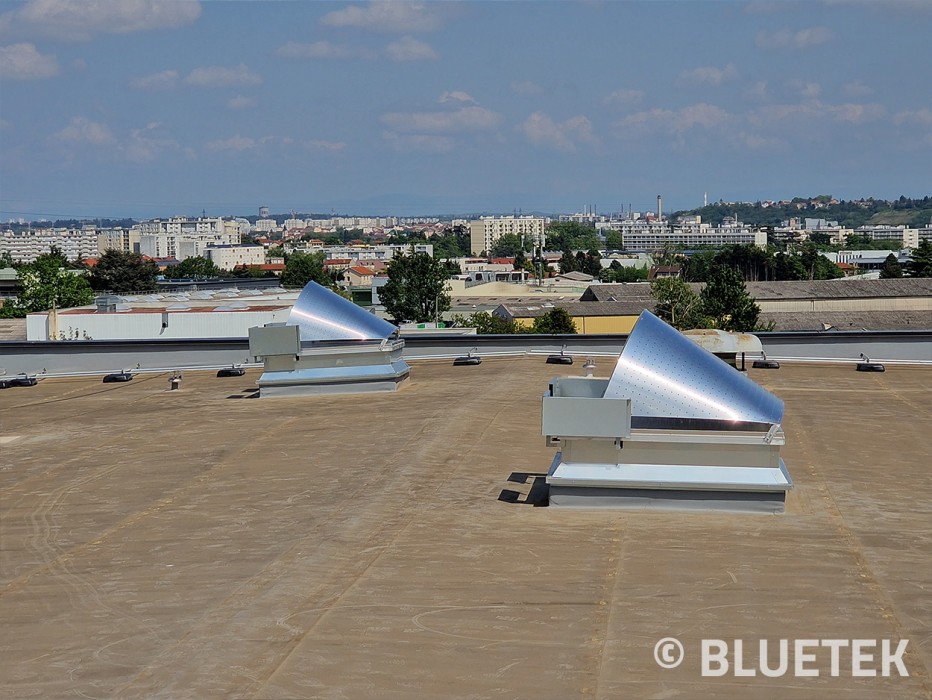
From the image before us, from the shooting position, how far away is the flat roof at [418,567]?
30.6 feet

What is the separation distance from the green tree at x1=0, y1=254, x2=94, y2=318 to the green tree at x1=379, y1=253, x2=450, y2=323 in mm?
22767

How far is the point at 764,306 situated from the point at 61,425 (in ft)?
212

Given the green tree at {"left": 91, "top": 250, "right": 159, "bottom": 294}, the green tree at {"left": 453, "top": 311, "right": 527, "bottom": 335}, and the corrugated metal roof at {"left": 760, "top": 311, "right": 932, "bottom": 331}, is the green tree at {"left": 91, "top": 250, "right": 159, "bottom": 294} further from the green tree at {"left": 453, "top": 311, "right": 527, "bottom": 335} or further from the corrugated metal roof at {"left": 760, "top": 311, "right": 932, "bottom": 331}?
the corrugated metal roof at {"left": 760, "top": 311, "right": 932, "bottom": 331}

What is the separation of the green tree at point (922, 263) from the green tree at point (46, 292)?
7683cm

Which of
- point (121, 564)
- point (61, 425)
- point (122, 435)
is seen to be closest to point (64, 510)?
point (121, 564)

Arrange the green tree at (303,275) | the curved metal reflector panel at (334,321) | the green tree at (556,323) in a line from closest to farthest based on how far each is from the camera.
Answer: the curved metal reflector panel at (334,321)
the green tree at (556,323)
the green tree at (303,275)

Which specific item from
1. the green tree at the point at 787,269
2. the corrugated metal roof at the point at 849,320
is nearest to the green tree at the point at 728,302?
the corrugated metal roof at the point at 849,320

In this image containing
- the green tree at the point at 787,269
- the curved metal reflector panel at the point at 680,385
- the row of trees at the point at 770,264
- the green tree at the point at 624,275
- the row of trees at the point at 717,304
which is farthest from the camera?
the green tree at the point at 624,275

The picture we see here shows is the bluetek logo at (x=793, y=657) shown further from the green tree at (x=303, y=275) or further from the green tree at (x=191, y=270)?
the green tree at (x=191, y=270)

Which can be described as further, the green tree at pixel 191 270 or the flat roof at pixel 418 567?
the green tree at pixel 191 270

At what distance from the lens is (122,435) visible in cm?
2194

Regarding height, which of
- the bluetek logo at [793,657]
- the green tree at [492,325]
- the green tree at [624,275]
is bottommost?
the green tree at [624,275]

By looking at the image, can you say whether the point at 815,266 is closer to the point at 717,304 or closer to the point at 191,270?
the point at 191,270

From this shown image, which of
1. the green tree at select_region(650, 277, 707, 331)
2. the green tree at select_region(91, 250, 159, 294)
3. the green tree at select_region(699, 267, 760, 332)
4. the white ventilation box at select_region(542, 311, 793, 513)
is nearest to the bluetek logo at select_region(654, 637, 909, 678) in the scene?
the white ventilation box at select_region(542, 311, 793, 513)
